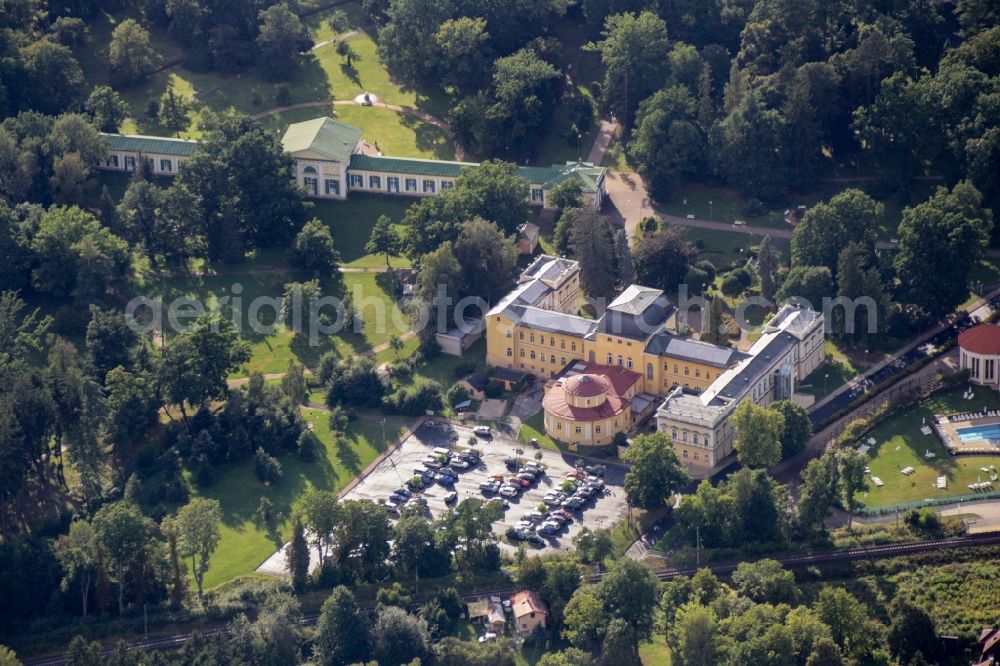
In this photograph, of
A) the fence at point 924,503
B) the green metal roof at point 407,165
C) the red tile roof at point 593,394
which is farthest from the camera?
the green metal roof at point 407,165

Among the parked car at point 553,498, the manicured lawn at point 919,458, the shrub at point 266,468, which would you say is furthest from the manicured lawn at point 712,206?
the shrub at point 266,468

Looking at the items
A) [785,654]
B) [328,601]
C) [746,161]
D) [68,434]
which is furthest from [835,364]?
[68,434]

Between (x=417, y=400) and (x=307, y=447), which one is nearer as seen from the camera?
(x=307, y=447)

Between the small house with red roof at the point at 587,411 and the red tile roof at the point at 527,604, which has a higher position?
the small house with red roof at the point at 587,411

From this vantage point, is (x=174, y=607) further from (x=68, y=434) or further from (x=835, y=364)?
(x=835, y=364)

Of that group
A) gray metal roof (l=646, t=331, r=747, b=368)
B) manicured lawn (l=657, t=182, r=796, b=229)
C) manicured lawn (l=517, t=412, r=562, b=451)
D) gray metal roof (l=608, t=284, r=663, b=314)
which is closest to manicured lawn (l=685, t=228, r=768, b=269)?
manicured lawn (l=657, t=182, r=796, b=229)

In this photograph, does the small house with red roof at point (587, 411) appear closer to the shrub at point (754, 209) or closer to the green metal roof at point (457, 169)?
the shrub at point (754, 209)

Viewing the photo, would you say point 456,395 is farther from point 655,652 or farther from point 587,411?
point 655,652

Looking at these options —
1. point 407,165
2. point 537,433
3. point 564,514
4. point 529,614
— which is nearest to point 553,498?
point 564,514
